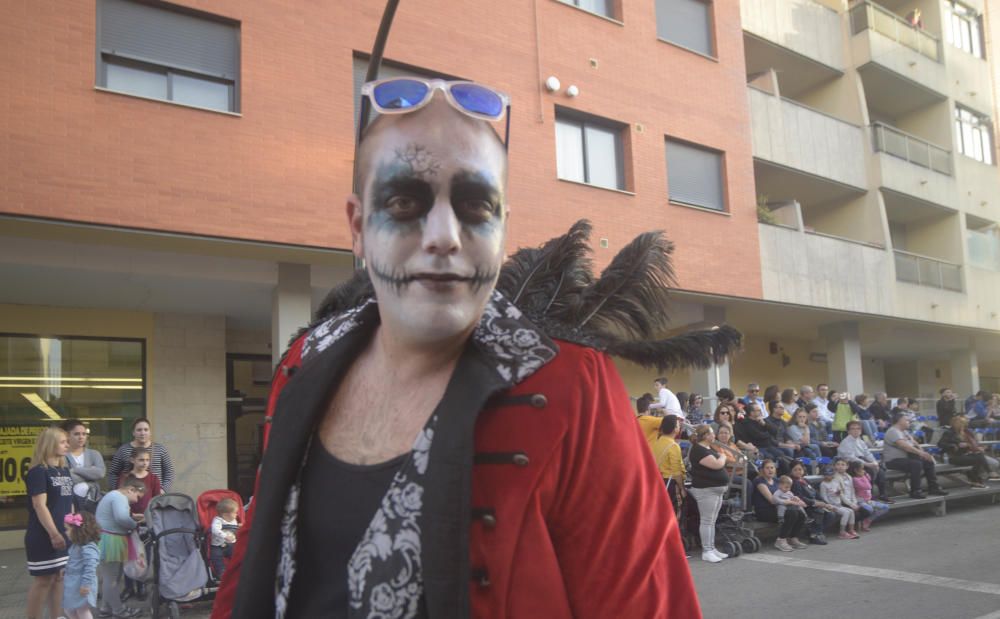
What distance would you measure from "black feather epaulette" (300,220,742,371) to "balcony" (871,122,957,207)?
21675 mm

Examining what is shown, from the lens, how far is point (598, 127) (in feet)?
49.9

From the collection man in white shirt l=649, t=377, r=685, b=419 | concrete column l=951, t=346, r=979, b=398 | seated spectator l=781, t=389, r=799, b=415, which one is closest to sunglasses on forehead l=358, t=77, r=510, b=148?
man in white shirt l=649, t=377, r=685, b=419

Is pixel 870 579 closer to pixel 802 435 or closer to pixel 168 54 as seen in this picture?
pixel 802 435

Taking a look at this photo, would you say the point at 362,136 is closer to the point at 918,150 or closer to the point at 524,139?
the point at 524,139

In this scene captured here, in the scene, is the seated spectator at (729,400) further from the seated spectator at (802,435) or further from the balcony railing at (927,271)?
the balcony railing at (927,271)

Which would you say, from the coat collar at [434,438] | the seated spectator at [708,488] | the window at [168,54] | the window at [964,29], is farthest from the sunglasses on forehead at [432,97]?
the window at [964,29]

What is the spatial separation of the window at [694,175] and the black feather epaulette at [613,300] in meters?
14.3

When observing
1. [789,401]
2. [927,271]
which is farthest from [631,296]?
[927,271]

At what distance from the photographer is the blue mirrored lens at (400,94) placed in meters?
1.69

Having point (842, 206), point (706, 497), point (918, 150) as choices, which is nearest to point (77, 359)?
point (706, 497)

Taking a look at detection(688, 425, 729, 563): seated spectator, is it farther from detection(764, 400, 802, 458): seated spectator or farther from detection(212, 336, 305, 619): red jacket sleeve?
detection(212, 336, 305, 619): red jacket sleeve

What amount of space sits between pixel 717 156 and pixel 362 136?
16.4m

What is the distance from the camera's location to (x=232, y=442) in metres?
14.2

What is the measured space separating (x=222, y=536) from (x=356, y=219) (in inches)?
265
